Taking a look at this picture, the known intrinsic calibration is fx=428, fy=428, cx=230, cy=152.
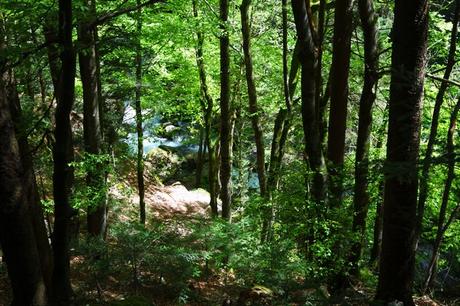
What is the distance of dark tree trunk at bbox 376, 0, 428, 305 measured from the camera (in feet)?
A: 12.2

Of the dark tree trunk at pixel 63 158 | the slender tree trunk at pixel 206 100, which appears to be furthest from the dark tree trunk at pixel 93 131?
the dark tree trunk at pixel 63 158

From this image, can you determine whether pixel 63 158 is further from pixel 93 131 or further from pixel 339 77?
pixel 93 131

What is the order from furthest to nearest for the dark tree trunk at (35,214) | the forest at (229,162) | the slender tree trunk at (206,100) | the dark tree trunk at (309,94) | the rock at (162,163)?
the rock at (162,163) < the slender tree trunk at (206,100) < the dark tree trunk at (309,94) < the dark tree trunk at (35,214) < the forest at (229,162)

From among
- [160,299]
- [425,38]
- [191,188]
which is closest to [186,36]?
[160,299]

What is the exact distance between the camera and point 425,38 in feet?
12.2

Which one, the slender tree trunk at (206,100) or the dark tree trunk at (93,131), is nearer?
the dark tree trunk at (93,131)

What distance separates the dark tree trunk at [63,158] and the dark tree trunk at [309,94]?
3513 millimetres

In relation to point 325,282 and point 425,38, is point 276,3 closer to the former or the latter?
point 325,282

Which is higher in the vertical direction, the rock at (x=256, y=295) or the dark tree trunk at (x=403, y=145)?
the dark tree trunk at (x=403, y=145)

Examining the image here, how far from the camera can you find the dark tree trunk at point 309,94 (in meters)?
6.51

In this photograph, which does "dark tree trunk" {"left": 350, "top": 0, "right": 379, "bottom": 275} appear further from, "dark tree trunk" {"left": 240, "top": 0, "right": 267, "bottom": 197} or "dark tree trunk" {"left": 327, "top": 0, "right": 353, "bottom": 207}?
"dark tree trunk" {"left": 240, "top": 0, "right": 267, "bottom": 197}

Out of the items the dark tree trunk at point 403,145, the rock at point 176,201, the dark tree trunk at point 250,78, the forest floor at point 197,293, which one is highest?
the dark tree trunk at point 250,78

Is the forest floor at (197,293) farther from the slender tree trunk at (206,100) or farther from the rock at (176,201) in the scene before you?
the rock at (176,201)

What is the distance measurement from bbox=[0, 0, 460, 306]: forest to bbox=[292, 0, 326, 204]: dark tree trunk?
2cm
